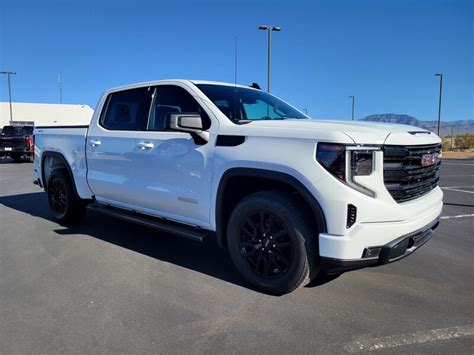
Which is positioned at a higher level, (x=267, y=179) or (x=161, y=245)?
(x=267, y=179)

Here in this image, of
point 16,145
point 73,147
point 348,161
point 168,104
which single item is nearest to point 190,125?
point 168,104

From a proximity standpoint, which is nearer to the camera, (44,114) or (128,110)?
(128,110)

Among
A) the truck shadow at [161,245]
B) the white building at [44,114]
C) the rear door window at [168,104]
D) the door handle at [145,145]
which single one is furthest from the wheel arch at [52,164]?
the white building at [44,114]

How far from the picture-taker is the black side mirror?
3.80 metres

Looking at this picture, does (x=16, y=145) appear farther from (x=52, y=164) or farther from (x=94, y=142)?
(x=94, y=142)

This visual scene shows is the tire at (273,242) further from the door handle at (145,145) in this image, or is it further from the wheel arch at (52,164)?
the wheel arch at (52,164)

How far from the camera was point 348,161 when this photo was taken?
310cm

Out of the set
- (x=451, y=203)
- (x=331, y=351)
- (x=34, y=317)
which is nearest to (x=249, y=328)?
(x=331, y=351)

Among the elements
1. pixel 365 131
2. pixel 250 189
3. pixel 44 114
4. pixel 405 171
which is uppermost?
pixel 44 114

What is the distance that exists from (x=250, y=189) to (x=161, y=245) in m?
1.90

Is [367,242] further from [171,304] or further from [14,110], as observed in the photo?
[14,110]

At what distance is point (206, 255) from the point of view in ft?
16.0

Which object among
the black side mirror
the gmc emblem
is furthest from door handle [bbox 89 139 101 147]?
the gmc emblem

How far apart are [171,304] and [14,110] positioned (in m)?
65.3
